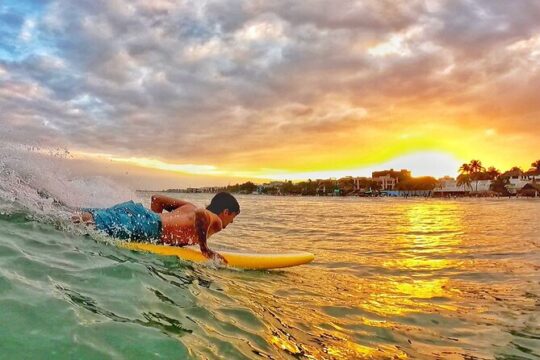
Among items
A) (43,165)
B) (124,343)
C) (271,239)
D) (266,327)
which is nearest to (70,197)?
(43,165)

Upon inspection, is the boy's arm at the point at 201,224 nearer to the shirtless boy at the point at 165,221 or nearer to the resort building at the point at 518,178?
the shirtless boy at the point at 165,221

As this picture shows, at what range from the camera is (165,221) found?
8523 mm

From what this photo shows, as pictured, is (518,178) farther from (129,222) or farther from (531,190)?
(129,222)

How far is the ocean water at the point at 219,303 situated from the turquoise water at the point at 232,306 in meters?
0.02

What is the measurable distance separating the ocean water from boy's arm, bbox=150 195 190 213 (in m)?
1.11

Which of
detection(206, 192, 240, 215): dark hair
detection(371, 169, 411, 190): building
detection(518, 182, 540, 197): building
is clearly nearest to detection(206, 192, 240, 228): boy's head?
detection(206, 192, 240, 215): dark hair

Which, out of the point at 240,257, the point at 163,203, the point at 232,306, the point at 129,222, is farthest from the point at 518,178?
the point at 232,306

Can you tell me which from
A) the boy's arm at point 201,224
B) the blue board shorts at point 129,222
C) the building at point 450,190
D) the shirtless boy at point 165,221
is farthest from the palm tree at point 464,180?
the blue board shorts at point 129,222

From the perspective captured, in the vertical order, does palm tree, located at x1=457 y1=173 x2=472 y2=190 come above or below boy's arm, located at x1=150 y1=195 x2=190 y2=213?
above

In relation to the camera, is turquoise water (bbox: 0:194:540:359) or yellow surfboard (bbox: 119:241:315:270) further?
yellow surfboard (bbox: 119:241:315:270)

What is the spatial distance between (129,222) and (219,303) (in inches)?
130

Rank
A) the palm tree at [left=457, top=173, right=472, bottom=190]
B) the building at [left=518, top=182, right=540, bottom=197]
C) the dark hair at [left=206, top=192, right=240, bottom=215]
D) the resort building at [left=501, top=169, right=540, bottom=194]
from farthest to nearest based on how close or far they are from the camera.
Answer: the palm tree at [left=457, top=173, right=472, bottom=190] < the resort building at [left=501, top=169, right=540, bottom=194] < the building at [left=518, top=182, right=540, bottom=197] < the dark hair at [left=206, top=192, right=240, bottom=215]

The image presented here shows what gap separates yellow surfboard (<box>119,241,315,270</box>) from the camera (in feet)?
27.2

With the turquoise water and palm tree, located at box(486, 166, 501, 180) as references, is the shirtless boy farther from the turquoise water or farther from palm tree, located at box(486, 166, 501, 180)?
palm tree, located at box(486, 166, 501, 180)
